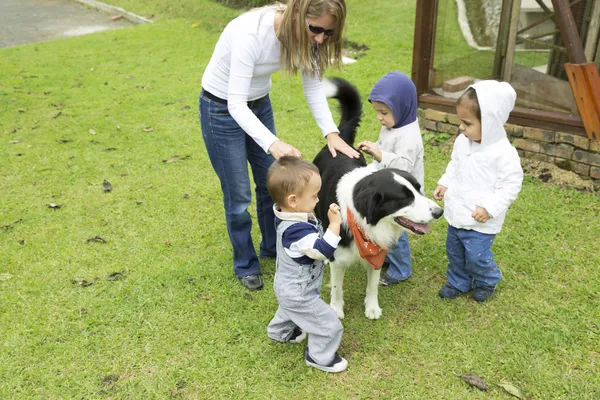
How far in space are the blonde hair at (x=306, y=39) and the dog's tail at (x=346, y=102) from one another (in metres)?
0.51

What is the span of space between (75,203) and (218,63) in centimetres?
270

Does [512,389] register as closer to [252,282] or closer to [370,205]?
[370,205]

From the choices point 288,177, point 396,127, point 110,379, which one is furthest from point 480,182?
point 110,379

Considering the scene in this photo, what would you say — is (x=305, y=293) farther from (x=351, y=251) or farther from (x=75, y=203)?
(x=75, y=203)

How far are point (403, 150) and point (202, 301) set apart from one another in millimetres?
1745

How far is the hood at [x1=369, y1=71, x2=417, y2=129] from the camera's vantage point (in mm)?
3092

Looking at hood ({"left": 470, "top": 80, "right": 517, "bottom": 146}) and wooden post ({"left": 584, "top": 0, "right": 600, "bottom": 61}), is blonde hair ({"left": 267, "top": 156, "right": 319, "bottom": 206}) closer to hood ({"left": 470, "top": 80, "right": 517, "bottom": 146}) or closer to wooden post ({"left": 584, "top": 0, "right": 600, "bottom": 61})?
hood ({"left": 470, "top": 80, "right": 517, "bottom": 146})

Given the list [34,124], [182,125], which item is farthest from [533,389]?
[34,124]

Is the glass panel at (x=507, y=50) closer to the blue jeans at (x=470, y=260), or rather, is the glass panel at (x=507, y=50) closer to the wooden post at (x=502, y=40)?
the wooden post at (x=502, y=40)

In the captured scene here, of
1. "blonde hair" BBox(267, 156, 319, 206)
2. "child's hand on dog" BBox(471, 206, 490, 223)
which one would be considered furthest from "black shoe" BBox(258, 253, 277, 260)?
"child's hand on dog" BBox(471, 206, 490, 223)

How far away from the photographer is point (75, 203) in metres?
4.86

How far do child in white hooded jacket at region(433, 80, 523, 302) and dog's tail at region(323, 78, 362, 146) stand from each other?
78 cm

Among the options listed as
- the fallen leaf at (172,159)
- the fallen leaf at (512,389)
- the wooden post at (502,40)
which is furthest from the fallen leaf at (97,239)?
the wooden post at (502,40)

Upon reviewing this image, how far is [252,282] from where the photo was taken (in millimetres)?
3584
